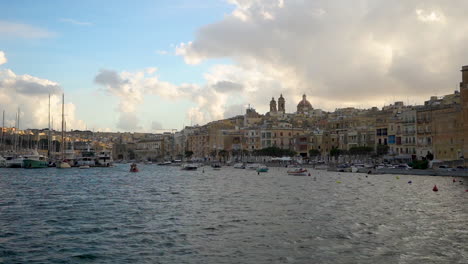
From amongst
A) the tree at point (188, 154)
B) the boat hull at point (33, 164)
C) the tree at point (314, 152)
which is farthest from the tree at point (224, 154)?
the boat hull at point (33, 164)

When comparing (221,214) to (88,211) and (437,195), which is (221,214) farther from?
(437,195)

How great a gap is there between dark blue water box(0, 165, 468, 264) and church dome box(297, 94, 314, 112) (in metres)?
141

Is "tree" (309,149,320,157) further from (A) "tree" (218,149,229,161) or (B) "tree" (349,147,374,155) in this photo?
(A) "tree" (218,149,229,161)

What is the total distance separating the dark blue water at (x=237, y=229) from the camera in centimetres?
1925

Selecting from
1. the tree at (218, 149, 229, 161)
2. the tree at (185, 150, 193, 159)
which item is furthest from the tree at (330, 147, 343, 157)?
the tree at (185, 150, 193, 159)

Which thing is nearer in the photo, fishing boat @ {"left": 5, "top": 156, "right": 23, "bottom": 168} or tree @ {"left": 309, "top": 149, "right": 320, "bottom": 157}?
fishing boat @ {"left": 5, "top": 156, "right": 23, "bottom": 168}

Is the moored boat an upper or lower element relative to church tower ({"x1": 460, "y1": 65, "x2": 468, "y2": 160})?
lower

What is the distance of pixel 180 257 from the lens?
19047 mm

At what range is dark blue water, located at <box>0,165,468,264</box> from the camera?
1925 cm

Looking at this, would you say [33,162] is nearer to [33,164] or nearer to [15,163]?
[33,164]

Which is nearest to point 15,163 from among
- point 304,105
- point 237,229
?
point 237,229

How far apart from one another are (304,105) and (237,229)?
160632mm

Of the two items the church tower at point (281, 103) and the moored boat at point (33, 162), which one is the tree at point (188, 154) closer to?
the church tower at point (281, 103)

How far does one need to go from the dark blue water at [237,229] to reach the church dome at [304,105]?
462 ft
